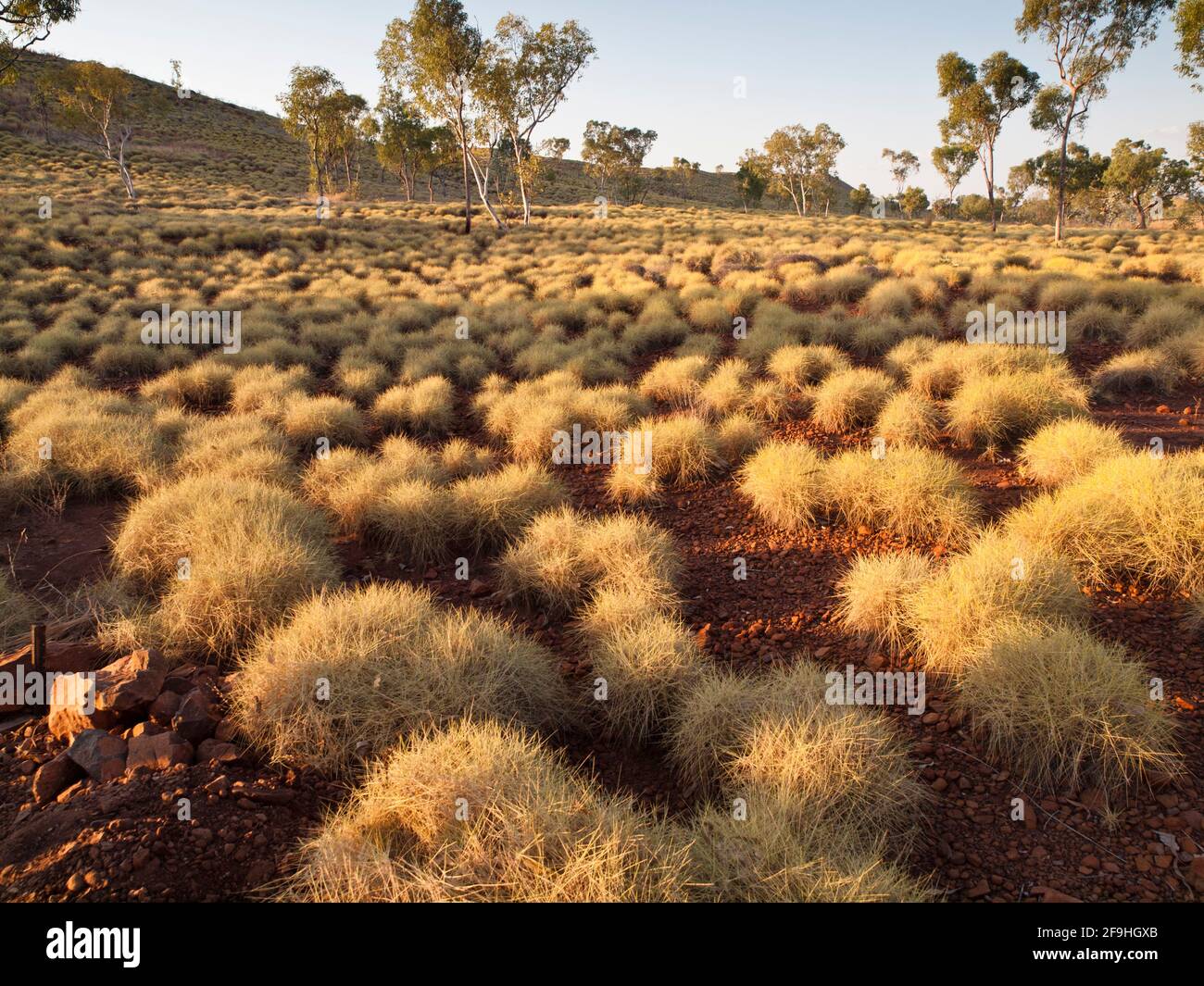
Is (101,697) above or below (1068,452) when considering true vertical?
below

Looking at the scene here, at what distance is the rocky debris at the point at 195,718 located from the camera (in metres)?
3.28

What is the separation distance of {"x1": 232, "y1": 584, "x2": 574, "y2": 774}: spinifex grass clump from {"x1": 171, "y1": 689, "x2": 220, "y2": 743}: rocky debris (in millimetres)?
131

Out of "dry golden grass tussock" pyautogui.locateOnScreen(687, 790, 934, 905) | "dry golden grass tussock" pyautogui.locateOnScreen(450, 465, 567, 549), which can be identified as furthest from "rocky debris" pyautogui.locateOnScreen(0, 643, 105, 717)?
"dry golden grass tussock" pyautogui.locateOnScreen(687, 790, 934, 905)

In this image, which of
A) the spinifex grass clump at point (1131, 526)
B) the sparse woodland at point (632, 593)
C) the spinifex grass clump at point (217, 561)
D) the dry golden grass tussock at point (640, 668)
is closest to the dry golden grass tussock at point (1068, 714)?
the sparse woodland at point (632, 593)

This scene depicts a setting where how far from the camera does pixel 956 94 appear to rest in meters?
31.0

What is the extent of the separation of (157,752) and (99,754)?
309 mm

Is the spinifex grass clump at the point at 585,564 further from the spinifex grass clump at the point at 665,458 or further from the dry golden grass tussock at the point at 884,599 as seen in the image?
the spinifex grass clump at the point at 665,458

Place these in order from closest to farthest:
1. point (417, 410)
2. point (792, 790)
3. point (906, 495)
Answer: point (792, 790) → point (906, 495) → point (417, 410)

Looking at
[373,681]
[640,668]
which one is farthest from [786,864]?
[373,681]

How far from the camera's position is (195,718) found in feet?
10.9

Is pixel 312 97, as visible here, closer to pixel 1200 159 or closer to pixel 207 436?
pixel 207 436

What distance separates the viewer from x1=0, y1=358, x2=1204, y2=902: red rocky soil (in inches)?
98.3

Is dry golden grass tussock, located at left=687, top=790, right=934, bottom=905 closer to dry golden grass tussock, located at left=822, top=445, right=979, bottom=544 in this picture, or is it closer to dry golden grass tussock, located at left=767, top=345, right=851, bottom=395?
dry golden grass tussock, located at left=822, top=445, right=979, bottom=544

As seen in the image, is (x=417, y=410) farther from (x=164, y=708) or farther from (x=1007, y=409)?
(x=1007, y=409)
